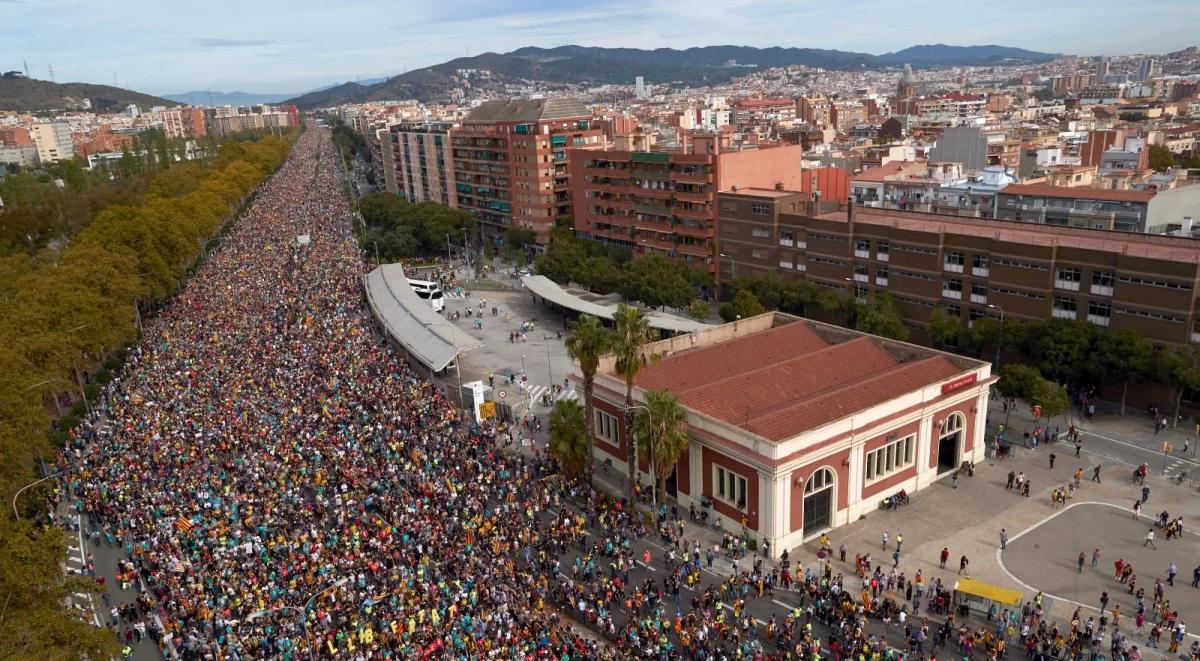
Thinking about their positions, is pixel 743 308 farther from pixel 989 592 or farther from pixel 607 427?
pixel 989 592

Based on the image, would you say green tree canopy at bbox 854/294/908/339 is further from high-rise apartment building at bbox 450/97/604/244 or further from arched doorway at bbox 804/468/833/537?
high-rise apartment building at bbox 450/97/604/244

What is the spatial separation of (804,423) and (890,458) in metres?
5.87

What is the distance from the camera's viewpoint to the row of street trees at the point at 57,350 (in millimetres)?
26906

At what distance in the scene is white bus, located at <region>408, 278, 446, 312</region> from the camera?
84438 millimetres

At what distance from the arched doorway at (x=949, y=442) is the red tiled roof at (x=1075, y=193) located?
41.8 metres

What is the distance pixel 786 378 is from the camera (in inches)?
1747

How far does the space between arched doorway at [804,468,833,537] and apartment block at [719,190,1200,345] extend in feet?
88.4

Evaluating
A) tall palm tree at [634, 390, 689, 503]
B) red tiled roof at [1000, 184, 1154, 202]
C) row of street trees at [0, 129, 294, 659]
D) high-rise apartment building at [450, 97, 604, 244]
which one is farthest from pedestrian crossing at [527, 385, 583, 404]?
high-rise apartment building at [450, 97, 604, 244]

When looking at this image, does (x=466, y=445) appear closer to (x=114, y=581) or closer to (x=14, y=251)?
(x=114, y=581)

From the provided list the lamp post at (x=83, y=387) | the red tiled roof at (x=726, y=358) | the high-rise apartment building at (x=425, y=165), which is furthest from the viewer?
the high-rise apartment building at (x=425, y=165)

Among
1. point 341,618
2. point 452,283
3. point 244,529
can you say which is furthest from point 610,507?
point 452,283

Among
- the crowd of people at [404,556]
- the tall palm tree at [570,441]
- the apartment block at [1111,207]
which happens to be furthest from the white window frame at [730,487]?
the apartment block at [1111,207]

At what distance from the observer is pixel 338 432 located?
48312mm

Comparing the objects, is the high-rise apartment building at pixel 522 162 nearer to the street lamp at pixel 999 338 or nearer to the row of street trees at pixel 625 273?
the row of street trees at pixel 625 273
